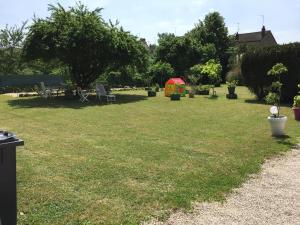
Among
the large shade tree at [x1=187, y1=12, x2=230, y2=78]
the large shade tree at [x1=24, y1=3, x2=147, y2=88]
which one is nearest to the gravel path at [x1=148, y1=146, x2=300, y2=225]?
the large shade tree at [x1=24, y1=3, x2=147, y2=88]

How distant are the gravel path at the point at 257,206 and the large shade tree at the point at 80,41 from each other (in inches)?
627

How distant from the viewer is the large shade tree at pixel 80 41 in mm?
20594

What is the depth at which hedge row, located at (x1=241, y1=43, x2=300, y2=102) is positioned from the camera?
1766cm

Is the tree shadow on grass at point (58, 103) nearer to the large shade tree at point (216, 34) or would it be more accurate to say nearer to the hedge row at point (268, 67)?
the hedge row at point (268, 67)

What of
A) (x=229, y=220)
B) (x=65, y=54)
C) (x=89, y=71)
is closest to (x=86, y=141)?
(x=229, y=220)

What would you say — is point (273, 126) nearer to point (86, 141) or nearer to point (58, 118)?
point (86, 141)

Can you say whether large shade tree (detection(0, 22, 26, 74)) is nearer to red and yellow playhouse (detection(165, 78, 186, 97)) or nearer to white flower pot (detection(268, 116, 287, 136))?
red and yellow playhouse (detection(165, 78, 186, 97))

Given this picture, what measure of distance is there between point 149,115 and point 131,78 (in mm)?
19826

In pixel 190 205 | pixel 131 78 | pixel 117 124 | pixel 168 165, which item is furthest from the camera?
pixel 131 78

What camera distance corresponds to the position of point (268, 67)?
18.5m

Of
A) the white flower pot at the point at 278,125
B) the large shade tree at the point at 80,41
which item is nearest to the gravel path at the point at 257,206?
the white flower pot at the point at 278,125

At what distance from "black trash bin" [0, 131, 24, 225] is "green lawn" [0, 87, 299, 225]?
0.72 meters

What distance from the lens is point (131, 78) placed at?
33.8 metres

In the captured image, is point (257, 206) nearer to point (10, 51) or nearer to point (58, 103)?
point (58, 103)
